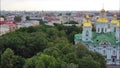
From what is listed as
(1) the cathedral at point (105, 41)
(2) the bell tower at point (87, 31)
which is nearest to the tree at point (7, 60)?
(1) the cathedral at point (105, 41)

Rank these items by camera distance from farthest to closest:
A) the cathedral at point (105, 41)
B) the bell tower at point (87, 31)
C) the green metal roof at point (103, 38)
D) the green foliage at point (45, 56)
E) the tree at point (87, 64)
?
1. the bell tower at point (87, 31)
2. the green metal roof at point (103, 38)
3. the cathedral at point (105, 41)
4. the tree at point (87, 64)
5. the green foliage at point (45, 56)

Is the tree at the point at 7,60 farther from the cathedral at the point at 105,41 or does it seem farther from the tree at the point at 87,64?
the cathedral at the point at 105,41

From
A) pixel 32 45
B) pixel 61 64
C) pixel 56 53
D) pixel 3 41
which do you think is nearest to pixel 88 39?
pixel 32 45

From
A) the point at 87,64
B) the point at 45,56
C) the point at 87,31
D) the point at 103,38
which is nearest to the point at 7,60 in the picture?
the point at 45,56

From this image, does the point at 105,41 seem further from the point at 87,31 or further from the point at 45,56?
the point at 45,56

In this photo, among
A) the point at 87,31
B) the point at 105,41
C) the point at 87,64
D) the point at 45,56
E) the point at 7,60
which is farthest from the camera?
the point at 87,31

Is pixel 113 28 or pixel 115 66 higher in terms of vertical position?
pixel 113 28

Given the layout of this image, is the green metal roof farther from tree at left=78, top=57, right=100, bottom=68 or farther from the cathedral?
tree at left=78, top=57, right=100, bottom=68

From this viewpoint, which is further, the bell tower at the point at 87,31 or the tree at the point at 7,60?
the bell tower at the point at 87,31

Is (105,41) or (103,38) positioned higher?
(103,38)

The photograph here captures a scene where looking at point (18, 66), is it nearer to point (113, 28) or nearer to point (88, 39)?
point (88, 39)

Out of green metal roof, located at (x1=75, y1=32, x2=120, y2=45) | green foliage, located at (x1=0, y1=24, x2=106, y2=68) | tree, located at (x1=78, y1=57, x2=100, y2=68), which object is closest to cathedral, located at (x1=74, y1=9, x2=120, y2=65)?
green metal roof, located at (x1=75, y1=32, x2=120, y2=45)
